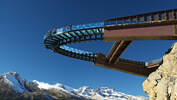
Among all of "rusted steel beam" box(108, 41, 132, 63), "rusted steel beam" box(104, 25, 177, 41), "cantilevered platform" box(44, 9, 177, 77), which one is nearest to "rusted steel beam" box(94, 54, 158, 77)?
"cantilevered platform" box(44, 9, 177, 77)

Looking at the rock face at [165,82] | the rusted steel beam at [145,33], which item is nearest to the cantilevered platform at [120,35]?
the rusted steel beam at [145,33]

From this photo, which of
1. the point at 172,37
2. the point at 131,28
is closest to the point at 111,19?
the point at 131,28

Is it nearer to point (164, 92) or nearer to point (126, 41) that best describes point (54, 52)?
point (126, 41)

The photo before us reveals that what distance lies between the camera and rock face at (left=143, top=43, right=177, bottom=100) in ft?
58.0

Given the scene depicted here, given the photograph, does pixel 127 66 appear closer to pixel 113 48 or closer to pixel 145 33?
pixel 113 48

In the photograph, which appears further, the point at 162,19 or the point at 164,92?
the point at 162,19

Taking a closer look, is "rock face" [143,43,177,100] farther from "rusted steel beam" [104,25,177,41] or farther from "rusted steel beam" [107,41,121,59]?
"rusted steel beam" [107,41,121,59]

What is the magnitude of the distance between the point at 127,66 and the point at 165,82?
13.3 meters

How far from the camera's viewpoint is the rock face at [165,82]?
1767cm

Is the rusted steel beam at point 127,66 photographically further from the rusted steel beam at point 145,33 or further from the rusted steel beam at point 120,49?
the rusted steel beam at point 145,33

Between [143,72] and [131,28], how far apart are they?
1299 cm

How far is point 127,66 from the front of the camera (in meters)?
32.2

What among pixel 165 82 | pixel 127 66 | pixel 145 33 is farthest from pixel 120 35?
pixel 127 66

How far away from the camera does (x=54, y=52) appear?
3384 centimetres
